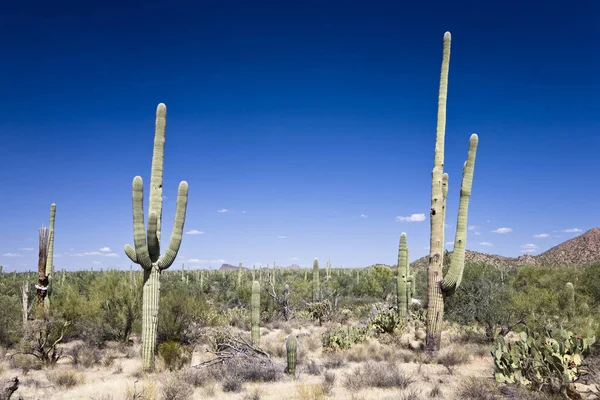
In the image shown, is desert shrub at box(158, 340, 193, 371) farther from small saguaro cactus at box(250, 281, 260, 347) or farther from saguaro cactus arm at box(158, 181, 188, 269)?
saguaro cactus arm at box(158, 181, 188, 269)

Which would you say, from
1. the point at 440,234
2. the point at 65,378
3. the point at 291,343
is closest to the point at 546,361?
the point at 440,234

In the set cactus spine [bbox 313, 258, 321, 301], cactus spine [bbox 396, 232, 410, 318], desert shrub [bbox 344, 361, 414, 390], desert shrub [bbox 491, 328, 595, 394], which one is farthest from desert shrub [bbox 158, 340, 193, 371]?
cactus spine [bbox 313, 258, 321, 301]

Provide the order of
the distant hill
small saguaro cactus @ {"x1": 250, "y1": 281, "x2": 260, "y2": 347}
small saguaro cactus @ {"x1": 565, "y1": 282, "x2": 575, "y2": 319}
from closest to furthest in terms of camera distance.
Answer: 1. small saguaro cactus @ {"x1": 250, "y1": 281, "x2": 260, "y2": 347}
2. small saguaro cactus @ {"x1": 565, "y1": 282, "x2": 575, "y2": 319}
3. the distant hill

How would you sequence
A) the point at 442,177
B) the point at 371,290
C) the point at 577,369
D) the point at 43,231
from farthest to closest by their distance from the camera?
the point at 371,290 → the point at 43,231 → the point at 442,177 → the point at 577,369

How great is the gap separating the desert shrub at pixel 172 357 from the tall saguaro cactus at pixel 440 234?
6.24 m

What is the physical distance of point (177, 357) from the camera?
1159cm

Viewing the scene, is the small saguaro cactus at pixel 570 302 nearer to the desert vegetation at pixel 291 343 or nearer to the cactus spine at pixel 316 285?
the desert vegetation at pixel 291 343

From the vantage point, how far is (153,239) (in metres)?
10.8

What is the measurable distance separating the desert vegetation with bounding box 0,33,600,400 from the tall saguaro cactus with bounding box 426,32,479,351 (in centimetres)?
3

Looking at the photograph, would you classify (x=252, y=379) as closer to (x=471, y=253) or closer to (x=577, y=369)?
(x=577, y=369)

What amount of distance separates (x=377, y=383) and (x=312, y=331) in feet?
30.7

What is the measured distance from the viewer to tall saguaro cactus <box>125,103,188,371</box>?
10.7 metres

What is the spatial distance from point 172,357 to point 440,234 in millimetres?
7389

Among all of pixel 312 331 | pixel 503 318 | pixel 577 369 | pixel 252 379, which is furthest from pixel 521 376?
pixel 312 331
